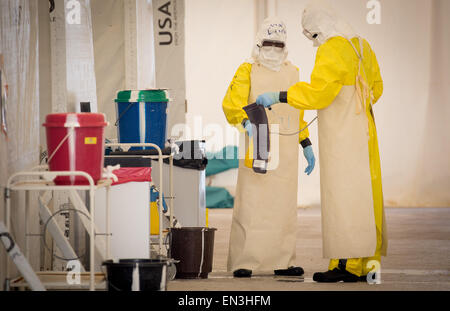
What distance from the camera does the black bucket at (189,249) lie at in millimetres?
4391

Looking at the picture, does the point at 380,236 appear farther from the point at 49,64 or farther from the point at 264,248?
the point at 49,64

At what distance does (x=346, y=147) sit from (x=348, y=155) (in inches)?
1.7

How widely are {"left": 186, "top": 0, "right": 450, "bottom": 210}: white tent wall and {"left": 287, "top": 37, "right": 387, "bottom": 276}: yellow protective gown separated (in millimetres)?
4905

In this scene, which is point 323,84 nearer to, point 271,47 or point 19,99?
point 271,47

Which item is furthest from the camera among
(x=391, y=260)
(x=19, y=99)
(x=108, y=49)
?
(x=108, y=49)

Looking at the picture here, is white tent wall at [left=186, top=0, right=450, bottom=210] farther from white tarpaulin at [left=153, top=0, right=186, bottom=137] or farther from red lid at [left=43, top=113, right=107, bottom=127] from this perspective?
red lid at [left=43, top=113, right=107, bottom=127]

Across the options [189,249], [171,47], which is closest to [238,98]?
[189,249]

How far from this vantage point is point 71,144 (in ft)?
9.93

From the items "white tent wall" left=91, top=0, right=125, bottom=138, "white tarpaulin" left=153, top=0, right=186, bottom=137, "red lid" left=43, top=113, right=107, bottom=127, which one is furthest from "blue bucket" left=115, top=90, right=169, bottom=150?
"white tarpaulin" left=153, top=0, right=186, bottom=137

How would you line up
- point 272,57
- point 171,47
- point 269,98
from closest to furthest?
point 269,98, point 272,57, point 171,47

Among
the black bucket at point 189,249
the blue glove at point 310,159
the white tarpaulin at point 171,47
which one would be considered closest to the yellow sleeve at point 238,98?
the blue glove at point 310,159

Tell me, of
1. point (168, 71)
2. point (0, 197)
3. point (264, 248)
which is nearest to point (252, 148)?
point (264, 248)

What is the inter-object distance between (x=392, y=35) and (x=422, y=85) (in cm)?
69
